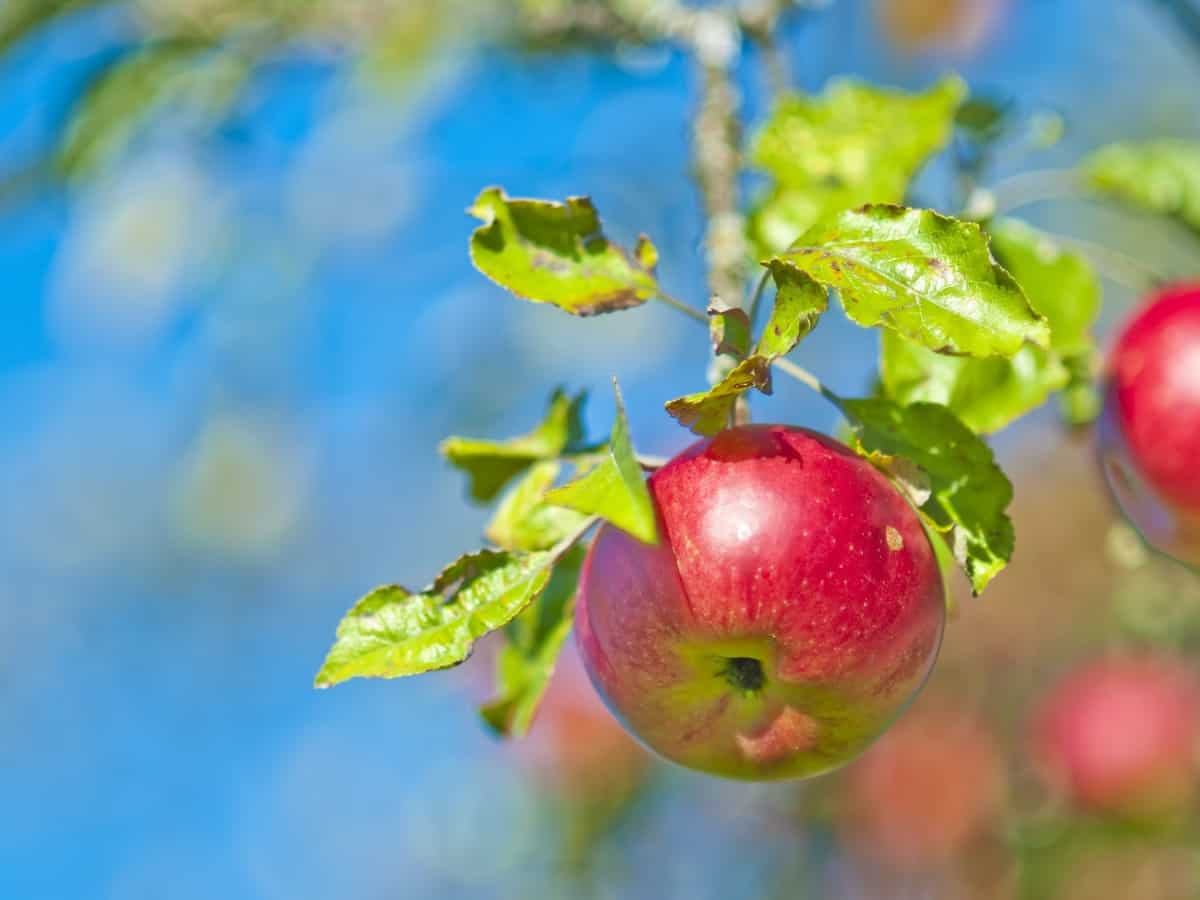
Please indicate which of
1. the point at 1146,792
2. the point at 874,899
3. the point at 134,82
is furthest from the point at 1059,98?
the point at 134,82

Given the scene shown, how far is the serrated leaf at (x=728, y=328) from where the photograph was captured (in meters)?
0.71

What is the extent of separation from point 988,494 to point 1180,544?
0.35m

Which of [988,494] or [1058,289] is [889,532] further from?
[1058,289]

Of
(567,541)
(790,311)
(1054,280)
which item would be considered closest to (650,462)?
(567,541)

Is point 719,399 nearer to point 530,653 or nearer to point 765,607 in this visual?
point 765,607

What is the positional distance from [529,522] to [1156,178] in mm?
745

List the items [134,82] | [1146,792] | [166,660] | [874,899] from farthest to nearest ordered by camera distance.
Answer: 1. [166,660]
2. [874,899]
3. [1146,792]
4. [134,82]

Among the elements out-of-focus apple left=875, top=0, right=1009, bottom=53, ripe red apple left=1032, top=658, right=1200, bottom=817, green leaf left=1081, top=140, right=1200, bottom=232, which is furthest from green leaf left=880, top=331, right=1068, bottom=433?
out-of-focus apple left=875, top=0, right=1009, bottom=53

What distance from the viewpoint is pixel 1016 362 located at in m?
0.92

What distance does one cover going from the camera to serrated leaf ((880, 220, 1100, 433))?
87cm

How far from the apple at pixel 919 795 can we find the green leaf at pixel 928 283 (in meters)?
2.31

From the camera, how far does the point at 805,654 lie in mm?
709

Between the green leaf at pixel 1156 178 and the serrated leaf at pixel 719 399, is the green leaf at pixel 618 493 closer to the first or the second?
the serrated leaf at pixel 719 399

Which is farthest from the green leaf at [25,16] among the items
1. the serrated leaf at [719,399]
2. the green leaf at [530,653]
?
the serrated leaf at [719,399]
